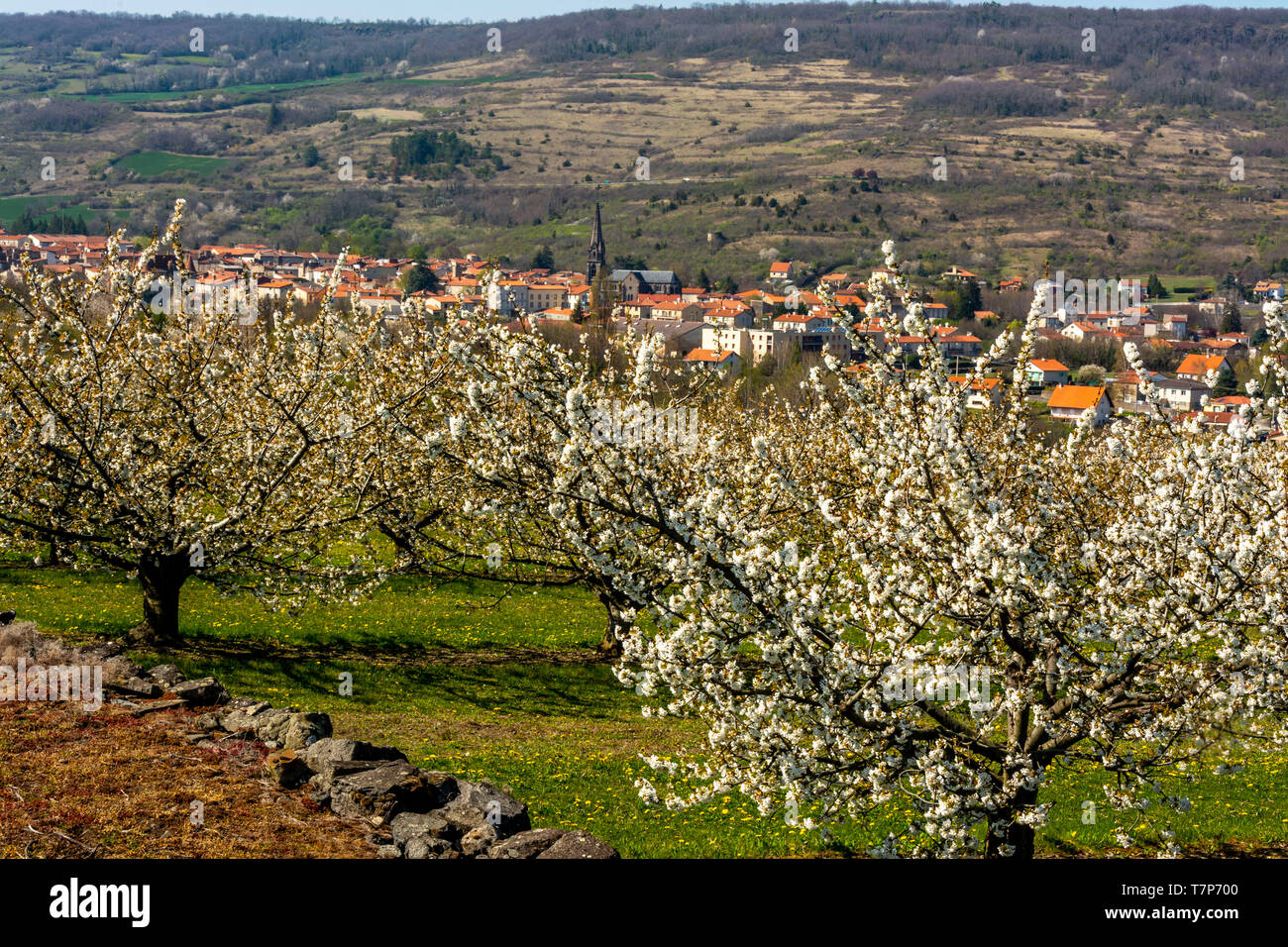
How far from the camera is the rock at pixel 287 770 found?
11.5 meters

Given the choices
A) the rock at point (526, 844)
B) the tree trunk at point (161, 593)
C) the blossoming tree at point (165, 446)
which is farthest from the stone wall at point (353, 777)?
the tree trunk at point (161, 593)

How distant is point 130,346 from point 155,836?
45.4 ft

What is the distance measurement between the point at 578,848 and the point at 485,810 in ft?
5.25

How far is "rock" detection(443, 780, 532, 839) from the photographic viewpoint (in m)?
10.8

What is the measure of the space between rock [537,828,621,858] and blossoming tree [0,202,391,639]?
9.42 metres

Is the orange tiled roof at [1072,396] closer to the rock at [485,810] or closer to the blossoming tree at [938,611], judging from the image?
the blossoming tree at [938,611]

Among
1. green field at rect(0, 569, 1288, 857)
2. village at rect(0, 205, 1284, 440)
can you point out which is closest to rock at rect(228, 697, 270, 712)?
green field at rect(0, 569, 1288, 857)

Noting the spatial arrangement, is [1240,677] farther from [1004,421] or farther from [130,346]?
[130,346]

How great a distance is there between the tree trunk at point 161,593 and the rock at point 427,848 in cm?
1136

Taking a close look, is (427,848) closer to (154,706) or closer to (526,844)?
(526,844)

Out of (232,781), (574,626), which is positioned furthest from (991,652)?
(574,626)

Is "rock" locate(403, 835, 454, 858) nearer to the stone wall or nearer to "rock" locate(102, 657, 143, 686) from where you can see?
the stone wall

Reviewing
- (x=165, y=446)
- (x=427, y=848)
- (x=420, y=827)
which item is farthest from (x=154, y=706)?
(x=165, y=446)
